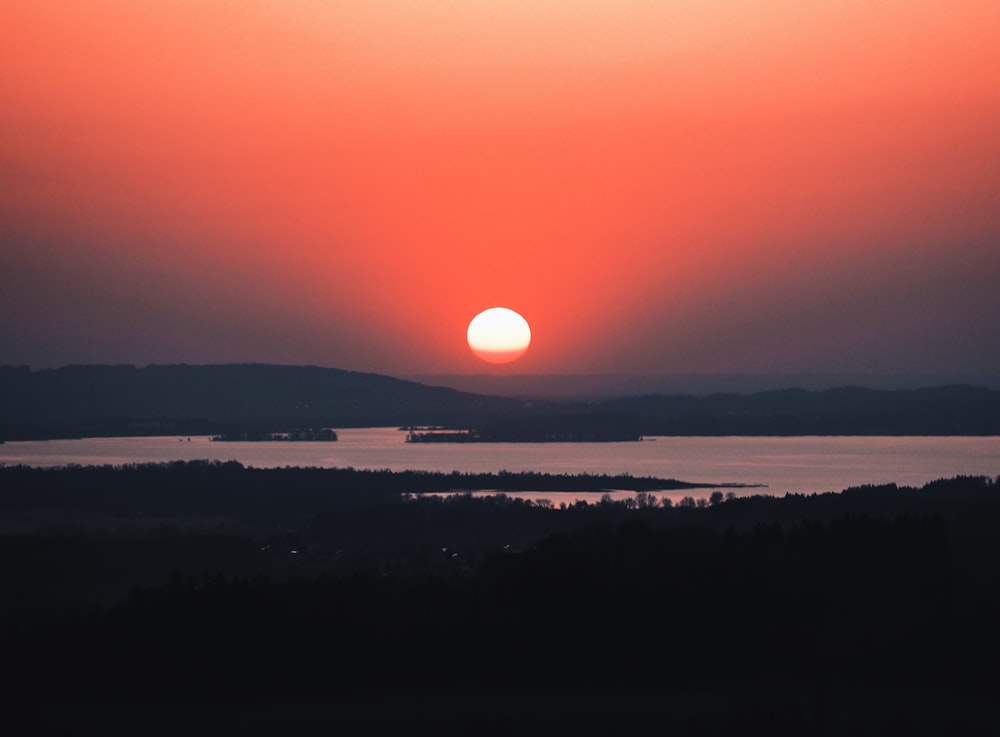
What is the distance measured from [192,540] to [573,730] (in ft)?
169

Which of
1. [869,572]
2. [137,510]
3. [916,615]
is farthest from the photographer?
[137,510]

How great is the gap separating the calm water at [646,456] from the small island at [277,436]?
14.6 feet

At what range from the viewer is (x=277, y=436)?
641 ft

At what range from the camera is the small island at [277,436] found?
19012 centimetres

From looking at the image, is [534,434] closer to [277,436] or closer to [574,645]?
[277,436]

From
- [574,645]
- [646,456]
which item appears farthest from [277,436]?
[574,645]

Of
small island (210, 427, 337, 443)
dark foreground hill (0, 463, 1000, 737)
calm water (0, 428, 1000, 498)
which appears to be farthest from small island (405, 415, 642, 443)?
dark foreground hill (0, 463, 1000, 737)

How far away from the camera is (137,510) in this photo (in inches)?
4077

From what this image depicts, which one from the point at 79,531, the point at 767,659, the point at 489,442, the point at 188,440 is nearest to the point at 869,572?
the point at 767,659

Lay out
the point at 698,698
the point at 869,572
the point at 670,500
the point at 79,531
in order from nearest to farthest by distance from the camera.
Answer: the point at 698,698 < the point at 869,572 < the point at 79,531 < the point at 670,500

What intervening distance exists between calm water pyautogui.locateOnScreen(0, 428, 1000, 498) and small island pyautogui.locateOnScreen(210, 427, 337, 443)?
4465 mm

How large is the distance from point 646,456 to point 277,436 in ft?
202

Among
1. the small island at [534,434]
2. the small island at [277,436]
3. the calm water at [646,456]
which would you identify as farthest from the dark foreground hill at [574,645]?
the small island at [277,436]

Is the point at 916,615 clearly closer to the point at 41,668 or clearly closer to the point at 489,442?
the point at 41,668
